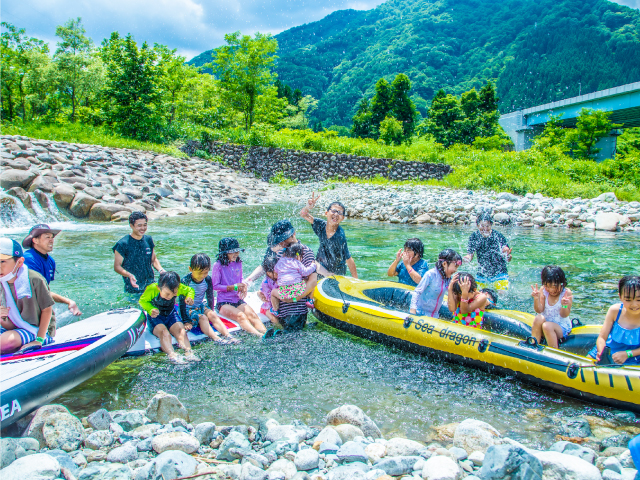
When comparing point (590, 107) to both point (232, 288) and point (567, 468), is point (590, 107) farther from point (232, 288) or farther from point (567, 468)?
point (567, 468)

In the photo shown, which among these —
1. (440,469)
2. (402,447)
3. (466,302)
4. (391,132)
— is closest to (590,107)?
(391,132)

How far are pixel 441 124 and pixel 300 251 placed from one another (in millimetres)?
32548

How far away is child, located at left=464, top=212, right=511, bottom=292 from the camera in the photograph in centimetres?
574

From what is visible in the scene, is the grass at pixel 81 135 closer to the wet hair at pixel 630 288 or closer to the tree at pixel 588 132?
the wet hair at pixel 630 288

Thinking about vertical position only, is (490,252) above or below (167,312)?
above

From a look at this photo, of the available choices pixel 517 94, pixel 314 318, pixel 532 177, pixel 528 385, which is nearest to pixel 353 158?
pixel 532 177

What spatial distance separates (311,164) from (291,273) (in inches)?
765

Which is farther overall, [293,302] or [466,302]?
Result: [293,302]

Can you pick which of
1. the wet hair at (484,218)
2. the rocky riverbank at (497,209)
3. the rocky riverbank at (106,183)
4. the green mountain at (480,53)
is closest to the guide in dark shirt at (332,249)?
the wet hair at (484,218)

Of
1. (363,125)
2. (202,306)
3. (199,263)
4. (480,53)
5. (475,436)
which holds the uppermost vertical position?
(480,53)

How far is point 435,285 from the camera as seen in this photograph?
15.2 ft

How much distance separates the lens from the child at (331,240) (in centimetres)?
555

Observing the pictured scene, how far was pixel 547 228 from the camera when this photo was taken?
42.8ft

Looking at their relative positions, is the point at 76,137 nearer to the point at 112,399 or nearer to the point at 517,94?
the point at 112,399
